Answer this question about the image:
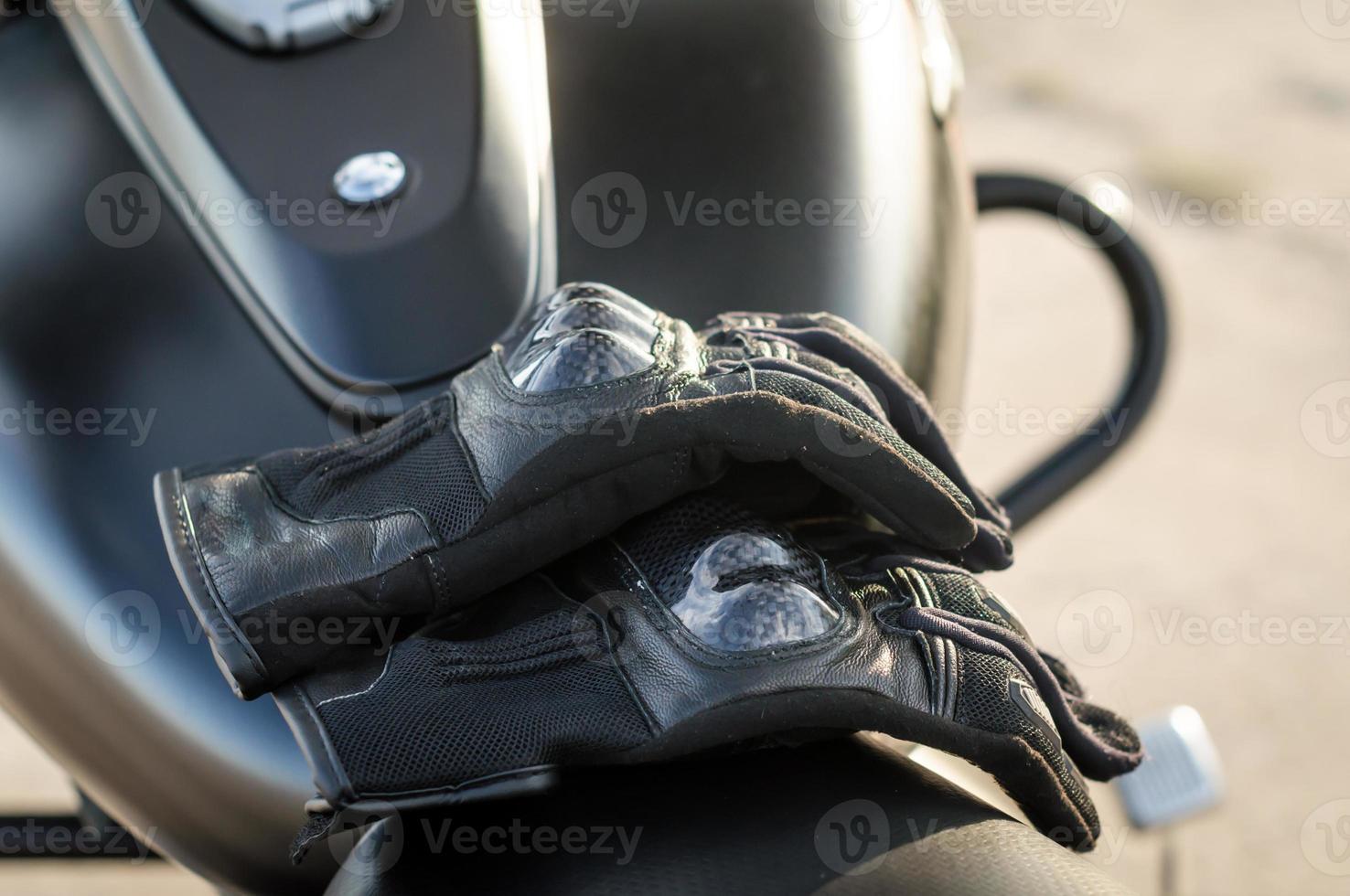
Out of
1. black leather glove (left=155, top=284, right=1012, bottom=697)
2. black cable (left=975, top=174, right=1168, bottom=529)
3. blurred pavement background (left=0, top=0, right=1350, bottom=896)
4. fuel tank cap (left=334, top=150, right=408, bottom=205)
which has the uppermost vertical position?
fuel tank cap (left=334, top=150, right=408, bottom=205)

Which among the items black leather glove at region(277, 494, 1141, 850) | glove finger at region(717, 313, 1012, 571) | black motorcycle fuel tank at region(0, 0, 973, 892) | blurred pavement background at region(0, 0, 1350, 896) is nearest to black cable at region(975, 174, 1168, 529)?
blurred pavement background at region(0, 0, 1350, 896)

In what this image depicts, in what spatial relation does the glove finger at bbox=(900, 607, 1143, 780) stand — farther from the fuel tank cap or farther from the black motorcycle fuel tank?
the fuel tank cap

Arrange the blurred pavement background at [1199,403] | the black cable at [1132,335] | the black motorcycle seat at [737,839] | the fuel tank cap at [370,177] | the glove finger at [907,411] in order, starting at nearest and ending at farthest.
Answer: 1. the black motorcycle seat at [737,839]
2. the glove finger at [907,411]
3. the fuel tank cap at [370,177]
4. the black cable at [1132,335]
5. the blurred pavement background at [1199,403]

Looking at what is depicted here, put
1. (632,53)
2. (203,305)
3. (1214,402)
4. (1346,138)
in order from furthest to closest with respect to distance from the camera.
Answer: (1346,138)
(1214,402)
(632,53)
(203,305)

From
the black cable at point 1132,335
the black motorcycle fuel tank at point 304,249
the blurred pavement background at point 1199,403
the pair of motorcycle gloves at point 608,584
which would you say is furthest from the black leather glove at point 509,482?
the blurred pavement background at point 1199,403

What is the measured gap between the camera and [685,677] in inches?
19.5

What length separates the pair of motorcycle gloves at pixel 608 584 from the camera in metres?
0.50

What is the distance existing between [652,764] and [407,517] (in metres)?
0.15

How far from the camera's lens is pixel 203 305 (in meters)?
0.73

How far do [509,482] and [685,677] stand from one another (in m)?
0.11

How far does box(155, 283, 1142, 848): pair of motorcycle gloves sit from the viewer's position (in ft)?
1.63

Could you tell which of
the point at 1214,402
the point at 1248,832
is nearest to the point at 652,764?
the point at 1248,832

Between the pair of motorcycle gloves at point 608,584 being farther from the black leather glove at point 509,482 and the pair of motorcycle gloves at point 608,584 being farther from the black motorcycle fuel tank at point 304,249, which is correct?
the black motorcycle fuel tank at point 304,249

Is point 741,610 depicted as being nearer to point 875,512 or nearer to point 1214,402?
point 875,512
